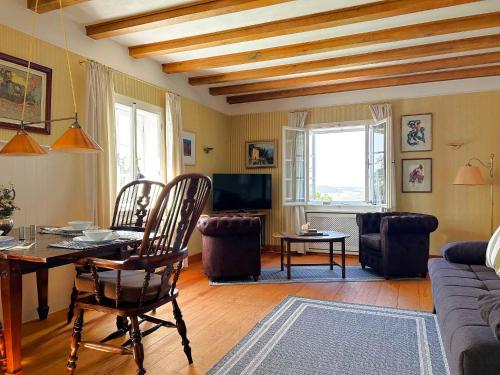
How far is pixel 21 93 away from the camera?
3.09 metres

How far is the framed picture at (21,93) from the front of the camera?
2973mm

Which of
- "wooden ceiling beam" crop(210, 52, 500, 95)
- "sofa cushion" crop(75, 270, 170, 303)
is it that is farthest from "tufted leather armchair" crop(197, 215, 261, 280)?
"wooden ceiling beam" crop(210, 52, 500, 95)

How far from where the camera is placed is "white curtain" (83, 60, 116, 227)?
363 centimetres

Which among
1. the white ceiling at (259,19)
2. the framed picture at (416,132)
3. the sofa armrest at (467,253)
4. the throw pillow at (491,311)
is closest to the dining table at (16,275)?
the throw pillow at (491,311)

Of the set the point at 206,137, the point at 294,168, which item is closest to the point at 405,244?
the point at 294,168

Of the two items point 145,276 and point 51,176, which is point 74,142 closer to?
point 145,276

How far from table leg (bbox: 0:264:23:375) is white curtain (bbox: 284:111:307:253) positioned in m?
4.63

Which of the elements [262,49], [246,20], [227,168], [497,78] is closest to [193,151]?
[227,168]

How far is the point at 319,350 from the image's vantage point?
2457 millimetres

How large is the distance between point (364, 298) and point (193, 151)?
3237 mm

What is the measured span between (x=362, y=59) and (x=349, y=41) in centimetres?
64

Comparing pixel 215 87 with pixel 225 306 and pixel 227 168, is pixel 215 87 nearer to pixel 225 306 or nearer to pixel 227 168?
pixel 227 168

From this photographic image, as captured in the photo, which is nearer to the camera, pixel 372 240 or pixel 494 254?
pixel 494 254

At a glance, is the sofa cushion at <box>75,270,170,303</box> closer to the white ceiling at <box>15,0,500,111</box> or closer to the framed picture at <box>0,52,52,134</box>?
the framed picture at <box>0,52,52,134</box>
